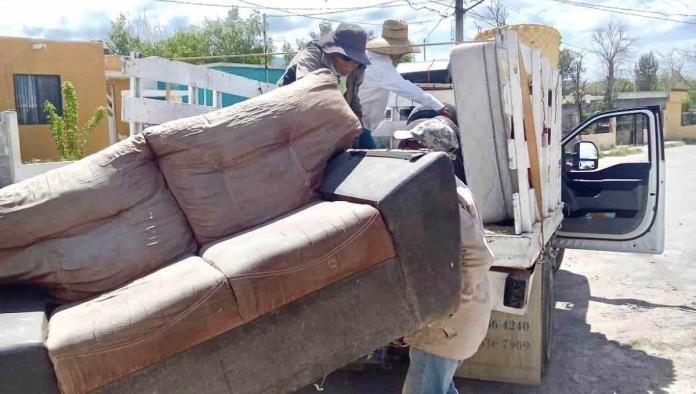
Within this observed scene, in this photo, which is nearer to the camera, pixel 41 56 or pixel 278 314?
pixel 278 314

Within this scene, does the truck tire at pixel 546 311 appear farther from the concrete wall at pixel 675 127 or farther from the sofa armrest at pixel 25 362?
the concrete wall at pixel 675 127

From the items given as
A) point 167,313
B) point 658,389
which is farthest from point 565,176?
point 167,313

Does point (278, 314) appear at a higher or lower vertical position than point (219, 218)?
lower

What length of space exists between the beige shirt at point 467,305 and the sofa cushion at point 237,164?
1.93 feet

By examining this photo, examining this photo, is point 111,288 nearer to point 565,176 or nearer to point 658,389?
point 658,389

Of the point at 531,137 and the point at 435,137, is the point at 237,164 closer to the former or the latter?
the point at 435,137

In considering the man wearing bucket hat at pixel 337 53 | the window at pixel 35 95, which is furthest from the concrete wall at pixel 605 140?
the man wearing bucket hat at pixel 337 53

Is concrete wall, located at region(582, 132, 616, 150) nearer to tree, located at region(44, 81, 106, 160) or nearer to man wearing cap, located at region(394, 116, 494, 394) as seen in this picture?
tree, located at region(44, 81, 106, 160)

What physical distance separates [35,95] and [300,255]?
574 inches

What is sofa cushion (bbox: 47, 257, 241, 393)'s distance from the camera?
5.82 feet

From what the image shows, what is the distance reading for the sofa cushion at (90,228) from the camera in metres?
2.18

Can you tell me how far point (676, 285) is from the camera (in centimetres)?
624

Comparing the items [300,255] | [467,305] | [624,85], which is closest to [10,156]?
[467,305]

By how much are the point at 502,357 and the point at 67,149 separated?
11146 mm
